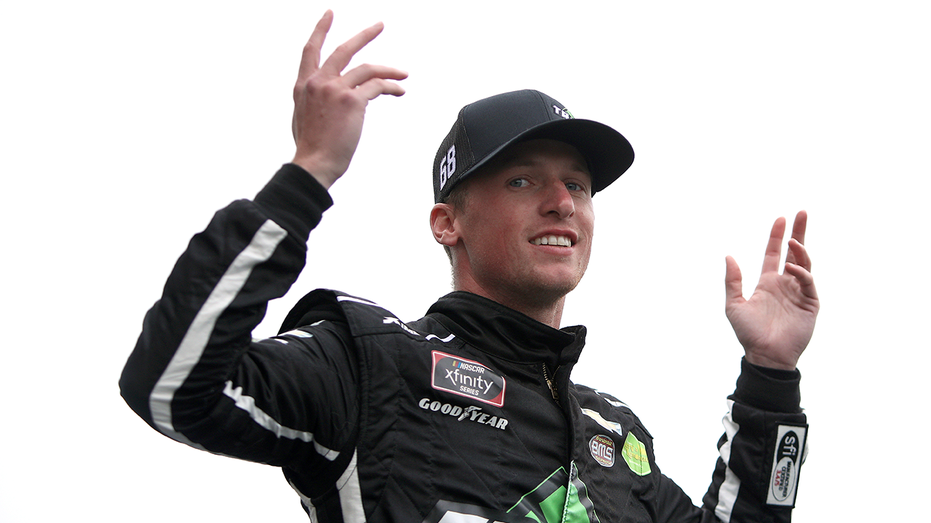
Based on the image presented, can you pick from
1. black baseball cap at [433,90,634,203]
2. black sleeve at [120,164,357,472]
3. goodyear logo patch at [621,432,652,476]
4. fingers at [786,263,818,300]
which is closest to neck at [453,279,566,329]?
black baseball cap at [433,90,634,203]

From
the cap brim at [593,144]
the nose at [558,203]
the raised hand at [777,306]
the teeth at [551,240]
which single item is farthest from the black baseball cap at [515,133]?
the raised hand at [777,306]

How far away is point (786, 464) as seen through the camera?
Answer: 9.30 ft

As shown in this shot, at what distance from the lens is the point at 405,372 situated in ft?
7.54

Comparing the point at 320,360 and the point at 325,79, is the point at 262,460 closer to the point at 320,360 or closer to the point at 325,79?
the point at 320,360

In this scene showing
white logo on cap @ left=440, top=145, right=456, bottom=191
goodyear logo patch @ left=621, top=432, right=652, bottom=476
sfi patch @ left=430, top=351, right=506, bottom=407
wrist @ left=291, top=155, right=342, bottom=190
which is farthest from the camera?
white logo on cap @ left=440, top=145, right=456, bottom=191

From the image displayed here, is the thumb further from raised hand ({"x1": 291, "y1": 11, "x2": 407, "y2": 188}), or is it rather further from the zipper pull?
raised hand ({"x1": 291, "y1": 11, "x2": 407, "y2": 188})

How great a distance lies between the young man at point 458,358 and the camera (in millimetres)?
1758

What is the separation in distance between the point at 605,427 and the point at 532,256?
27.5 inches

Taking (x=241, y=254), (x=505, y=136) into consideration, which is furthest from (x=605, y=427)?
(x=241, y=254)

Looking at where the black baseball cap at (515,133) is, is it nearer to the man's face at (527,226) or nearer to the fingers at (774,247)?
the man's face at (527,226)

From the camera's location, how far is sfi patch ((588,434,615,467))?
2.69m

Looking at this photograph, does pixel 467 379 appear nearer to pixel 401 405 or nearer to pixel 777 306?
pixel 401 405

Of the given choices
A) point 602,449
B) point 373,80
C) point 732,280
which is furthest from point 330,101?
point 732,280

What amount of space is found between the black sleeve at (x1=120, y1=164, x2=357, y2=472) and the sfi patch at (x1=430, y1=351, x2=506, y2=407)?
16.0 inches
